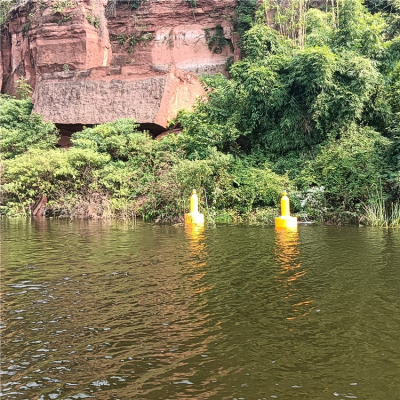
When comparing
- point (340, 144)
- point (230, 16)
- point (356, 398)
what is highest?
point (230, 16)

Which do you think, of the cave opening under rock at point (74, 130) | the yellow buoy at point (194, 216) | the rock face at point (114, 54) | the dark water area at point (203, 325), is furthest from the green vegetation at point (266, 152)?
the dark water area at point (203, 325)

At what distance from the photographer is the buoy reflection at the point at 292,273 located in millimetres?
4746

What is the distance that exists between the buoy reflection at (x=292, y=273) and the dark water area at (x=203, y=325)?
3 cm

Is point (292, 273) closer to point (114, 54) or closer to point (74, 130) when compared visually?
point (74, 130)

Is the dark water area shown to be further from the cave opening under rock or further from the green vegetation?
the cave opening under rock

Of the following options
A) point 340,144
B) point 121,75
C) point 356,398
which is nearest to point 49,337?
point 356,398

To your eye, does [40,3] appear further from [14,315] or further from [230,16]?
[14,315]

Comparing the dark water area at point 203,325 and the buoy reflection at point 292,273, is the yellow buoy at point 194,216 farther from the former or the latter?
the dark water area at point 203,325

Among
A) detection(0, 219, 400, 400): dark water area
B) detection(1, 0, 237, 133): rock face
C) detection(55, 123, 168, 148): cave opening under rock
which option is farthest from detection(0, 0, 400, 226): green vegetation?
detection(0, 219, 400, 400): dark water area

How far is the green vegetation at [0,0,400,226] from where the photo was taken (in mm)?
14961

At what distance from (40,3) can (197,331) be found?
30876 mm

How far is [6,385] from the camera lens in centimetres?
308

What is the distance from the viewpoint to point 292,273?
6.36m

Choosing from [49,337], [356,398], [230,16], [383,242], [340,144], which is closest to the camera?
[356,398]
